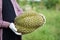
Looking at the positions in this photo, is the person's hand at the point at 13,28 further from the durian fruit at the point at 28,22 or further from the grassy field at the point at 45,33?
the grassy field at the point at 45,33

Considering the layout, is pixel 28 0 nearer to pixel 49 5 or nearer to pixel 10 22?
pixel 49 5

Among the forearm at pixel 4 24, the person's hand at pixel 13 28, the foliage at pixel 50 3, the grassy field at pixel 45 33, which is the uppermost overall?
the forearm at pixel 4 24

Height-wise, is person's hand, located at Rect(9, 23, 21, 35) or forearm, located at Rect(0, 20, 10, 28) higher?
forearm, located at Rect(0, 20, 10, 28)

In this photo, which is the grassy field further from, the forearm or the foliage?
the foliage

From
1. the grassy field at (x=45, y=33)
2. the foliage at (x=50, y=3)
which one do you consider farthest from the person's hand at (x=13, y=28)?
the foliage at (x=50, y=3)

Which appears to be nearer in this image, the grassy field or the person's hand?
the person's hand

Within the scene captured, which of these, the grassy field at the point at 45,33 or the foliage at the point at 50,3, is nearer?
the grassy field at the point at 45,33

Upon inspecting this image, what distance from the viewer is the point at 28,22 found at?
2328 mm

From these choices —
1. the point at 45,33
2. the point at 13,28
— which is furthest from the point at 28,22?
the point at 45,33

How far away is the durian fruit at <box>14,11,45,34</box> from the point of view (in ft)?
7.60

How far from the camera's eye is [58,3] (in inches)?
533

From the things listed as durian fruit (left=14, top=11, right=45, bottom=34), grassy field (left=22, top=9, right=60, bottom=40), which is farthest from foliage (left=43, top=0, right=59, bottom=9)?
durian fruit (left=14, top=11, right=45, bottom=34)

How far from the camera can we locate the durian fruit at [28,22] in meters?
2.32

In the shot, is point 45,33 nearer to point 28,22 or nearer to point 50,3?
point 28,22
